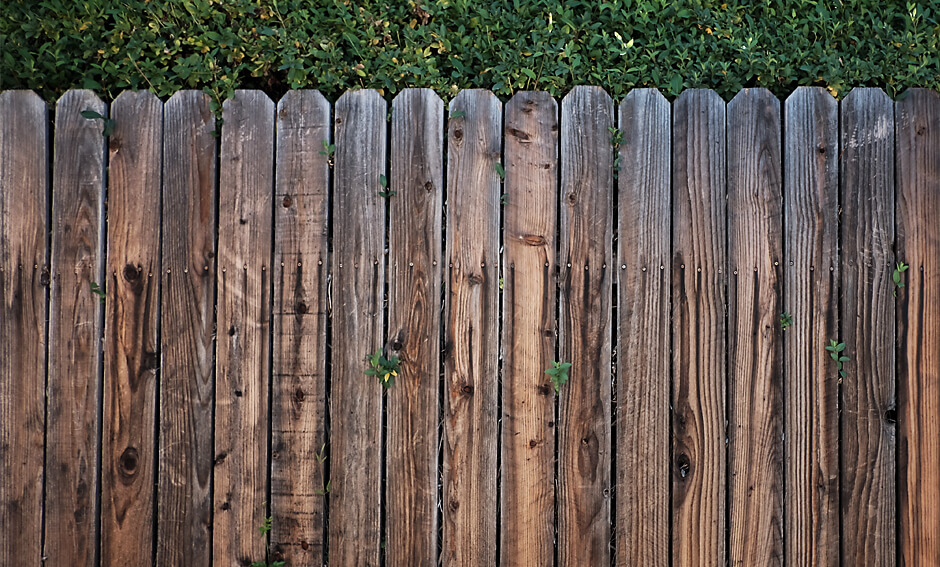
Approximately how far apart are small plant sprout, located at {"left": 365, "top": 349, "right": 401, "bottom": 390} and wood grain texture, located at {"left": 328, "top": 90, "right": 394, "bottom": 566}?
3 cm

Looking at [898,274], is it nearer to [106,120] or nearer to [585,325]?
[585,325]

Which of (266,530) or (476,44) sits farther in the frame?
(476,44)

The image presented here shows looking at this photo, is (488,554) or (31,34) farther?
(31,34)

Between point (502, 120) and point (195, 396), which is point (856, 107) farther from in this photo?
point (195, 396)

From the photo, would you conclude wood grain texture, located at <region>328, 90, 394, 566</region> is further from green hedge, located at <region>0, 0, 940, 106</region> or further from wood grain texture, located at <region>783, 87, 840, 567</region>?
wood grain texture, located at <region>783, 87, 840, 567</region>

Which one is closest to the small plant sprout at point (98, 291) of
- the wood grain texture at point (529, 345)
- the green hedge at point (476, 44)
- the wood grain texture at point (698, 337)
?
the green hedge at point (476, 44)

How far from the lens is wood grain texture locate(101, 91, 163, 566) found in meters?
2.19

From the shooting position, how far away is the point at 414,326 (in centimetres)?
219

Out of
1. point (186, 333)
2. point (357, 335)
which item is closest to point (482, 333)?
point (357, 335)

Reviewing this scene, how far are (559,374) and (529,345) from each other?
148 mm

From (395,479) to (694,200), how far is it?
58.6 inches

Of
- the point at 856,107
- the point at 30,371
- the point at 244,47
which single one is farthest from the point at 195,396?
the point at 856,107

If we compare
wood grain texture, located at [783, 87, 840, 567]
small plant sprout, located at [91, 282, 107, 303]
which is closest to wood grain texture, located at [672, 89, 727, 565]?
wood grain texture, located at [783, 87, 840, 567]

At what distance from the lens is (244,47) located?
234cm
